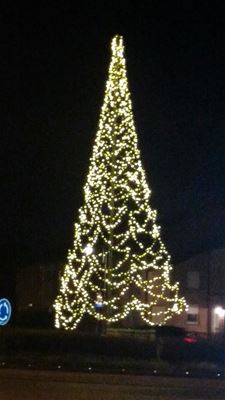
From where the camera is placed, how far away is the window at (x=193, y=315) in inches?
2628

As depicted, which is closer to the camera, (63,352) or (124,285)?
(63,352)

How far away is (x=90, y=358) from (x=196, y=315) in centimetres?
3052

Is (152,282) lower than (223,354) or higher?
higher

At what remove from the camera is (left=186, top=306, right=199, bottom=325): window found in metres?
66.8

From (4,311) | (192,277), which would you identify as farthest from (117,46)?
(192,277)

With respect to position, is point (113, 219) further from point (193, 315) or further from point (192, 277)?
point (193, 315)

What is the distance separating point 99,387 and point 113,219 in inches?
572

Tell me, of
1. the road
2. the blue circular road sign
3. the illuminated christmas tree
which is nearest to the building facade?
the illuminated christmas tree

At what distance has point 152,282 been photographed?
45.4 meters

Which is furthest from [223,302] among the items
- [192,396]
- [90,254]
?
[192,396]

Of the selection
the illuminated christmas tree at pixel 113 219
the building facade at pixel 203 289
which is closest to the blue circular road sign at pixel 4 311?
the illuminated christmas tree at pixel 113 219

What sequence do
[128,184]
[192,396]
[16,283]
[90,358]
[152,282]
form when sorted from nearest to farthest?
[192,396] → [90,358] → [128,184] → [152,282] → [16,283]

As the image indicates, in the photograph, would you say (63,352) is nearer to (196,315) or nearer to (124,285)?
(124,285)

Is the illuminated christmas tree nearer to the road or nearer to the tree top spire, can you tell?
the tree top spire
